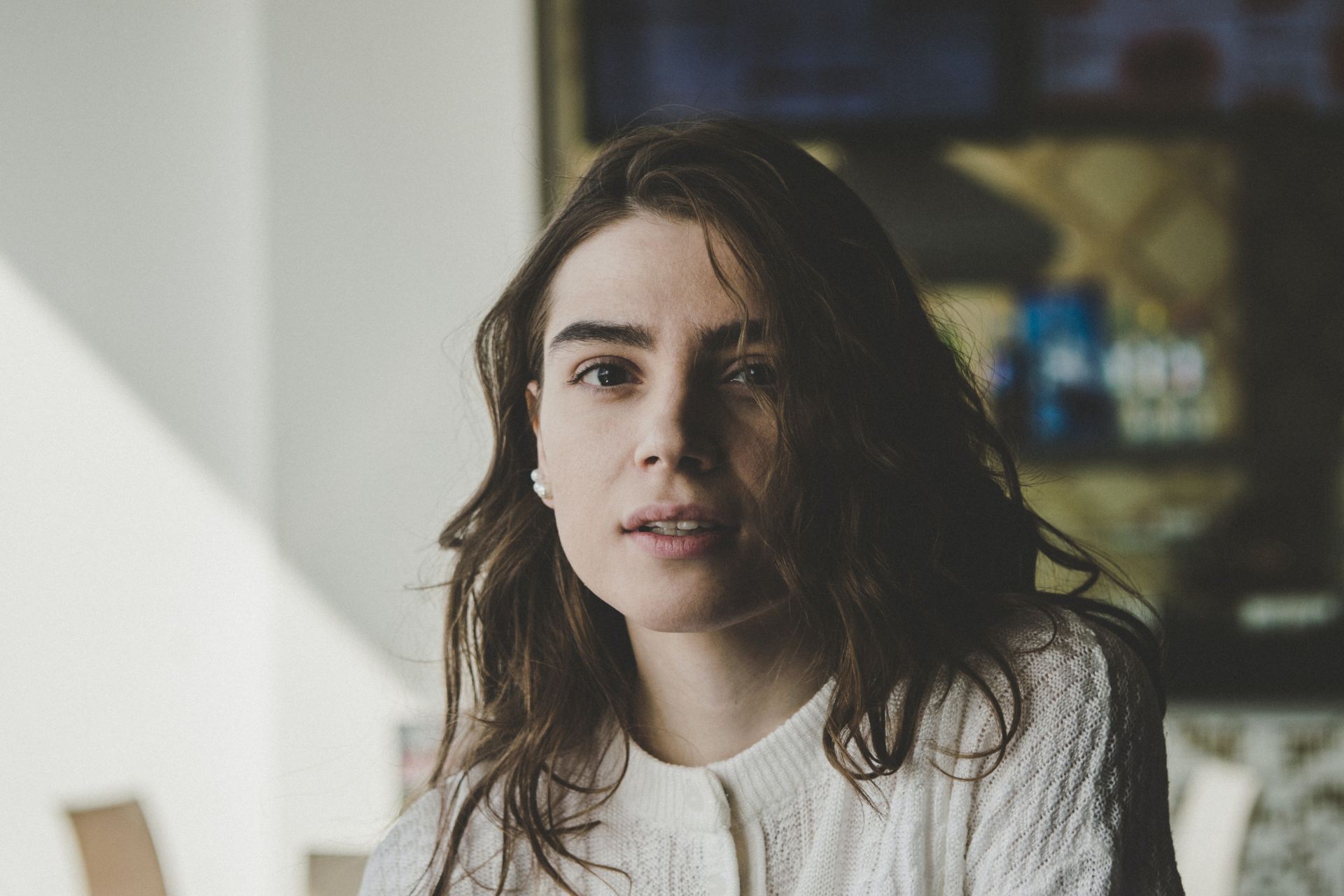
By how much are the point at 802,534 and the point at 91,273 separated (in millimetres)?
1707

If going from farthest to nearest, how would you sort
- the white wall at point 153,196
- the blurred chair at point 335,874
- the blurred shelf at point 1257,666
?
A: 1. the blurred shelf at point 1257,666
2. the white wall at point 153,196
3. the blurred chair at point 335,874

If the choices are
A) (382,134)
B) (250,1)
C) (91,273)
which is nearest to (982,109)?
(382,134)

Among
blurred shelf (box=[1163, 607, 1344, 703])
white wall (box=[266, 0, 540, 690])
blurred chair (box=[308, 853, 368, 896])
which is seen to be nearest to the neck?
blurred chair (box=[308, 853, 368, 896])

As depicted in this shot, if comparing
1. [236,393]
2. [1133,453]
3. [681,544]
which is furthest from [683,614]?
[1133,453]

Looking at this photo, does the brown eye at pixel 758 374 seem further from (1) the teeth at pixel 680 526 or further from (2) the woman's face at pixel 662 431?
(1) the teeth at pixel 680 526

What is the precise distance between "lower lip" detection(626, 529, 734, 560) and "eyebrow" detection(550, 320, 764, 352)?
0.47 ft

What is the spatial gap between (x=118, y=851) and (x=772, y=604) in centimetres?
95

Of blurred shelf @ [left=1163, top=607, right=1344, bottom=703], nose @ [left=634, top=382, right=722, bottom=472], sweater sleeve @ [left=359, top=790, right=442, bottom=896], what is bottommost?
blurred shelf @ [left=1163, top=607, right=1344, bottom=703]

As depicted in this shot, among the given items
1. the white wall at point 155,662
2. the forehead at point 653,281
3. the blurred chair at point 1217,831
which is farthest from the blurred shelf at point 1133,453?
the forehead at point 653,281

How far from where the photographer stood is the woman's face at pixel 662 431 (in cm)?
96

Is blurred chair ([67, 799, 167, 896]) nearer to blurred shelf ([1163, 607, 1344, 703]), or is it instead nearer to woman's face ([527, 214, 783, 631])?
woman's face ([527, 214, 783, 631])

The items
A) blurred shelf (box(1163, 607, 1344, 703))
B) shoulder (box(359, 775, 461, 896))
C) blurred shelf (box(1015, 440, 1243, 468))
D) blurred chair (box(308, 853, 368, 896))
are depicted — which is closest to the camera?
shoulder (box(359, 775, 461, 896))

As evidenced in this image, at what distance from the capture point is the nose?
947mm

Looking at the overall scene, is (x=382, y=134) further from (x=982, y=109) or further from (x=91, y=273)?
(x=982, y=109)
